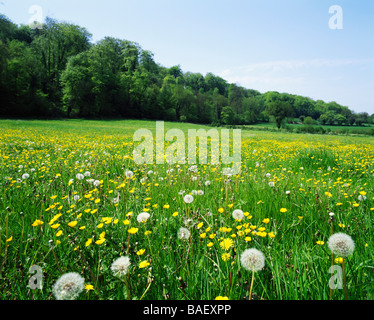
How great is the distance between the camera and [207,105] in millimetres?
81188

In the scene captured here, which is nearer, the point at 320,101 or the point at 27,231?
the point at 27,231

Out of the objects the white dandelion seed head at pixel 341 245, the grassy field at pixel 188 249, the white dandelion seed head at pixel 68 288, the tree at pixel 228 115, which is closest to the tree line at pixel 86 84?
the tree at pixel 228 115

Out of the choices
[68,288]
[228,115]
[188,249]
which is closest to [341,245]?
[188,249]

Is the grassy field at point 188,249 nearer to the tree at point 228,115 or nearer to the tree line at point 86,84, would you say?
the tree line at point 86,84

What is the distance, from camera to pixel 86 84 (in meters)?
48.2

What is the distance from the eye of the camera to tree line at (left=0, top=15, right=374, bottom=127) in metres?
40.4

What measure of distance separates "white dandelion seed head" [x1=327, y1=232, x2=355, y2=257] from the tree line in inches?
1953

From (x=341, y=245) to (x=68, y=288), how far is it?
1.41 metres

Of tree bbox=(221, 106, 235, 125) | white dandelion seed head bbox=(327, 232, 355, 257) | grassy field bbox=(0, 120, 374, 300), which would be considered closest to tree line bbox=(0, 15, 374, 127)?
tree bbox=(221, 106, 235, 125)

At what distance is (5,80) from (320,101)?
5813 inches

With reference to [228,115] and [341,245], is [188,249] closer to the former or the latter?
[341,245]

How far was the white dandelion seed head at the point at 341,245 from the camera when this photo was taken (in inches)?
40.8
